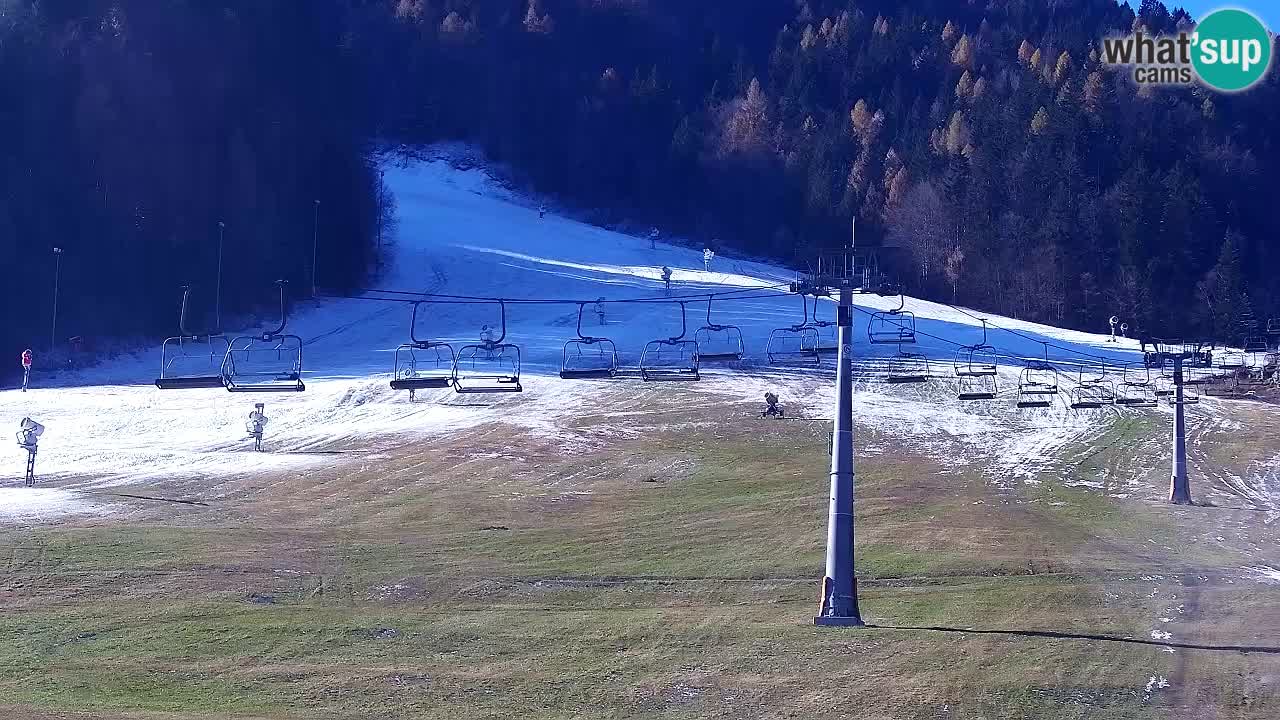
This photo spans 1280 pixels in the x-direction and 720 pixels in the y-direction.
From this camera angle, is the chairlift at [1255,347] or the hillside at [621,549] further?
the chairlift at [1255,347]

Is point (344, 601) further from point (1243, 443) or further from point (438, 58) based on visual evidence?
point (438, 58)

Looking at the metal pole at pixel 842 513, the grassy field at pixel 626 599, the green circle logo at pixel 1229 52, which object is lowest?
the grassy field at pixel 626 599

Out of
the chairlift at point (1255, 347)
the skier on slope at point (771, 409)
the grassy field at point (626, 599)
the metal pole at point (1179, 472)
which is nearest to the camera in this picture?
the grassy field at point (626, 599)

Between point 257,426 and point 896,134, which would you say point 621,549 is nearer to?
point 257,426

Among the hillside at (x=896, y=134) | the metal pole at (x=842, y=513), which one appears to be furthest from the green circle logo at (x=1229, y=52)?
the metal pole at (x=842, y=513)

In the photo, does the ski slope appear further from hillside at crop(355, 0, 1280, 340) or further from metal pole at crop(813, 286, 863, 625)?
metal pole at crop(813, 286, 863, 625)

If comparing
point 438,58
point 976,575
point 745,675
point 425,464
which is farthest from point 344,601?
point 438,58

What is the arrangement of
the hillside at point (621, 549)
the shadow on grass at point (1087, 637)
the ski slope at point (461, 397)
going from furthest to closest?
the ski slope at point (461, 397) → the shadow on grass at point (1087, 637) → the hillside at point (621, 549)

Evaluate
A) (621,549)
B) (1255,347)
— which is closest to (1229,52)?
(1255,347)

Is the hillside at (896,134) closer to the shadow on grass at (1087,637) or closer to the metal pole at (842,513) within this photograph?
the shadow on grass at (1087,637)

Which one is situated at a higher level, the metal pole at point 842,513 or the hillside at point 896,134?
the hillside at point 896,134
